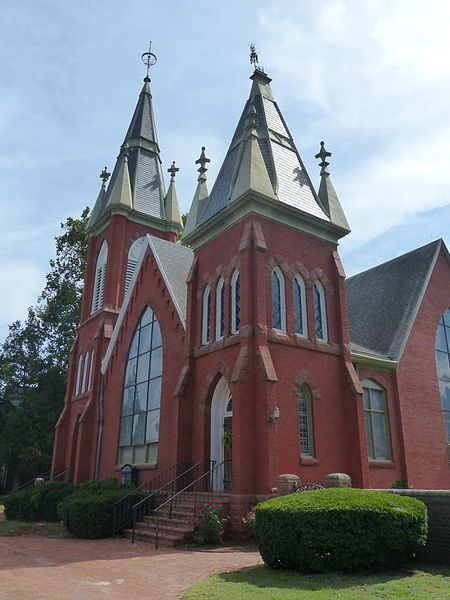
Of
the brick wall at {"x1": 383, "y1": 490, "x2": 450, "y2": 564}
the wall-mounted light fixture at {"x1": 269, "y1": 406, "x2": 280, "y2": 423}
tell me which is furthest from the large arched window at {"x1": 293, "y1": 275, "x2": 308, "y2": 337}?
the brick wall at {"x1": 383, "y1": 490, "x2": 450, "y2": 564}

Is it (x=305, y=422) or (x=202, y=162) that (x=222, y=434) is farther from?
(x=202, y=162)

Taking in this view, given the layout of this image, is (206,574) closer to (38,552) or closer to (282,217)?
(38,552)

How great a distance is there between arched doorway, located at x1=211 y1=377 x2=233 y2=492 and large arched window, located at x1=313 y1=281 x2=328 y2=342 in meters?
3.74

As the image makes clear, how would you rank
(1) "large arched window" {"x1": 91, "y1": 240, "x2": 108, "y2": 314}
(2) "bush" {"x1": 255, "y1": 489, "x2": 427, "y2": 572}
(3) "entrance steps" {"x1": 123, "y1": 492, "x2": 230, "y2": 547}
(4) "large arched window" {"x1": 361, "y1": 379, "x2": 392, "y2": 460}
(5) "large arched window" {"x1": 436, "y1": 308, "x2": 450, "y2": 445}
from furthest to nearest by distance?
(1) "large arched window" {"x1": 91, "y1": 240, "x2": 108, "y2": 314} < (5) "large arched window" {"x1": 436, "y1": 308, "x2": 450, "y2": 445} < (4) "large arched window" {"x1": 361, "y1": 379, "x2": 392, "y2": 460} < (3) "entrance steps" {"x1": 123, "y1": 492, "x2": 230, "y2": 547} < (2) "bush" {"x1": 255, "y1": 489, "x2": 427, "y2": 572}

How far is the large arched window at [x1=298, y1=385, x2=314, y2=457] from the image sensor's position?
1548 centimetres

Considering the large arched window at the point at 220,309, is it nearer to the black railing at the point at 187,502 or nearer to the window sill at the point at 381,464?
the black railing at the point at 187,502

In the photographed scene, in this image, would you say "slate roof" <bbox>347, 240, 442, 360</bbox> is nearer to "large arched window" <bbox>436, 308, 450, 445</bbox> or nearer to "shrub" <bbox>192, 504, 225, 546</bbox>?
"large arched window" <bbox>436, 308, 450, 445</bbox>

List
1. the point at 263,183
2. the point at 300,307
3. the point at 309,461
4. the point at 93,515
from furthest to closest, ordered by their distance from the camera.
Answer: the point at 300,307 → the point at 263,183 → the point at 309,461 → the point at 93,515

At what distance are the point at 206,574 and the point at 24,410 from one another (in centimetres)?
3118

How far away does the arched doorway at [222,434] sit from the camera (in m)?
16.0

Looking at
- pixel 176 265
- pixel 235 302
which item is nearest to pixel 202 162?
pixel 176 265

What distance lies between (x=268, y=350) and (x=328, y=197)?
7.76 metres

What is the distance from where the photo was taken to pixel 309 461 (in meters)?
15.0

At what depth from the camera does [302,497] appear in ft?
30.0
